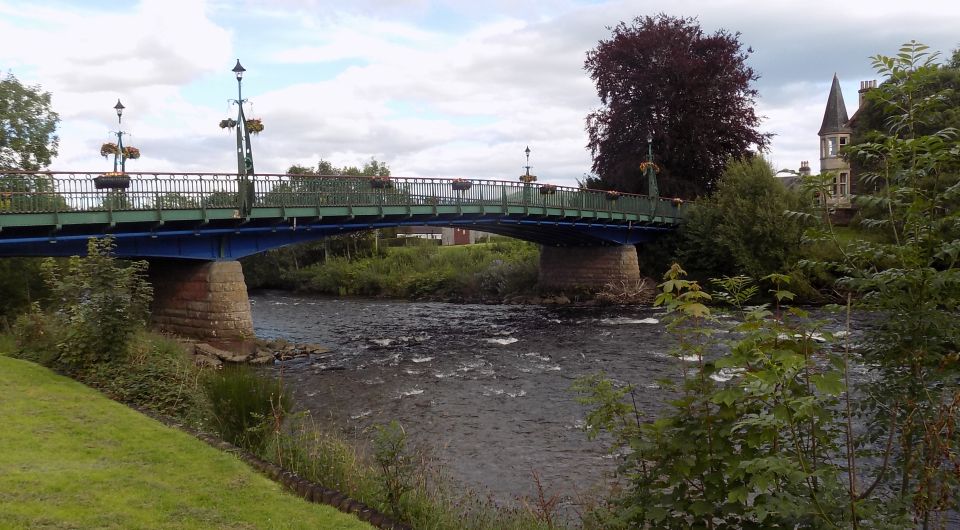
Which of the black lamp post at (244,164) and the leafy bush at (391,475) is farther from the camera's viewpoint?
the black lamp post at (244,164)

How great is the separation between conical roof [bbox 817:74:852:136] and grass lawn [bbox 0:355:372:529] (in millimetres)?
65938

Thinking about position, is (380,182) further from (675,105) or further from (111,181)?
(675,105)

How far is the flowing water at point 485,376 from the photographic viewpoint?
42.2ft

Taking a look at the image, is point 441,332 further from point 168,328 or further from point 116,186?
point 116,186

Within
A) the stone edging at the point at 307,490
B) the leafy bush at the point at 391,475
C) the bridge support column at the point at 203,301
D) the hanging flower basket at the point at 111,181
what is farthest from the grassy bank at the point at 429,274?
the leafy bush at the point at 391,475

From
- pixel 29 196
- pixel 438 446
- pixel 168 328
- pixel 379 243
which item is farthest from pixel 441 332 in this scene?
pixel 379 243

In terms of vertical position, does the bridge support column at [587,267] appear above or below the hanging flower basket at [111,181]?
below

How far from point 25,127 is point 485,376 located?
86.5ft

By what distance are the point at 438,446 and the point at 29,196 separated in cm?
1532

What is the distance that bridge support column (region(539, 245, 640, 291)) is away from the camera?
4481 centimetres

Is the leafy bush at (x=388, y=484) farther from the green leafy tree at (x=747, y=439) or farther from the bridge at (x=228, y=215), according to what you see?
the bridge at (x=228, y=215)

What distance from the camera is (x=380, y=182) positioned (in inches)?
1222

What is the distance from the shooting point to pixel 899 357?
556 centimetres

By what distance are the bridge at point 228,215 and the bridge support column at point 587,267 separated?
3541 mm
